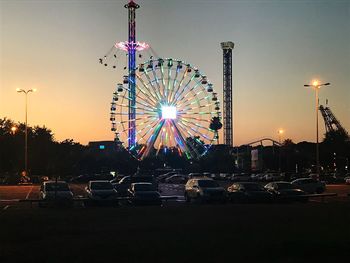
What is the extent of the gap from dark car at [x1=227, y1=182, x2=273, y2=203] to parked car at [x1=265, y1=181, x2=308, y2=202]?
77cm

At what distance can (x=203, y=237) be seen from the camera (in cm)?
1639

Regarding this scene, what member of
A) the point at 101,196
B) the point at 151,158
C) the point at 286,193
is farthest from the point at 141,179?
the point at 151,158

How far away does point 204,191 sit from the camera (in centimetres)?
3506

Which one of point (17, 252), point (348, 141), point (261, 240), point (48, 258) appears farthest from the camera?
point (348, 141)

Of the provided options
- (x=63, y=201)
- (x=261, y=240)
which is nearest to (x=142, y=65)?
(x=63, y=201)

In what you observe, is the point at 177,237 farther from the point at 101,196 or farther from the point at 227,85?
the point at 227,85

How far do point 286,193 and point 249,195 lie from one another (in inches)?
103

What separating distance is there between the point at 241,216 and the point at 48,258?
38.2 feet

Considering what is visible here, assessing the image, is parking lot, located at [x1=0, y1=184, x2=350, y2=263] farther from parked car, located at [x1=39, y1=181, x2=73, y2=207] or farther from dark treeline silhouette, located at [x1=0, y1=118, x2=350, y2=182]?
dark treeline silhouette, located at [x1=0, y1=118, x2=350, y2=182]

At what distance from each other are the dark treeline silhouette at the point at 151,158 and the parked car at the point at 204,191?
149 feet

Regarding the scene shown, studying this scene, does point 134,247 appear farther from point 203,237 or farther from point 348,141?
point 348,141

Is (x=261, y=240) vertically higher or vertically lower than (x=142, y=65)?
lower

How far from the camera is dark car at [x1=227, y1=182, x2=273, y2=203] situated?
3547 centimetres

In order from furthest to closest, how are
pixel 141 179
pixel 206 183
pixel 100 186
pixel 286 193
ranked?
1. pixel 141 179
2. pixel 206 183
3. pixel 286 193
4. pixel 100 186
